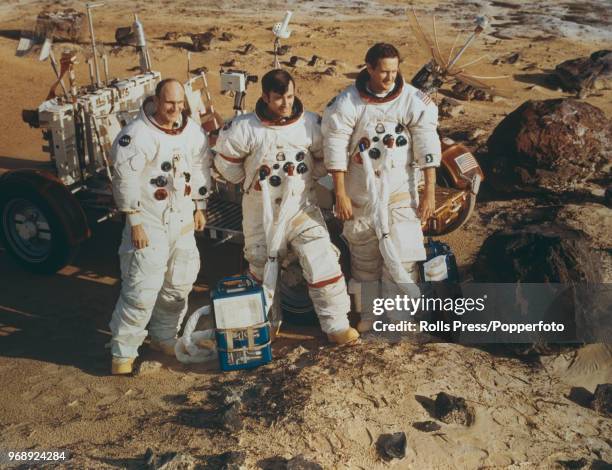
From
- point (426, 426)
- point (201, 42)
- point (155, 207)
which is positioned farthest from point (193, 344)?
point (201, 42)

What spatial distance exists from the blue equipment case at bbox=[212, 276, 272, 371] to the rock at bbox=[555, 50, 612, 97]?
353 inches

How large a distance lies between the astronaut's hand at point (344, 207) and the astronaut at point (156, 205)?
0.98 m

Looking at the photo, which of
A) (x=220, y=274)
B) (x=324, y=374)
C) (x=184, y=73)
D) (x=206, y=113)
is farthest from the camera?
(x=184, y=73)

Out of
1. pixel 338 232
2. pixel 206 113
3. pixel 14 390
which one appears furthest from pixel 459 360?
pixel 206 113

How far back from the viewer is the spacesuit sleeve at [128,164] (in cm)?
544

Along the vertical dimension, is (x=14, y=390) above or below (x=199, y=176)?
below

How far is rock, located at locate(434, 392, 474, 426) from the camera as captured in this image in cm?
521

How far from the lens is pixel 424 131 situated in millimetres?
5777

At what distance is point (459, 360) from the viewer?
19.2 feet

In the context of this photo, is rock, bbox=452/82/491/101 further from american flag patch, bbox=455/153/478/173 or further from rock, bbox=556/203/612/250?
american flag patch, bbox=455/153/478/173

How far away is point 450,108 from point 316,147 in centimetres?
635

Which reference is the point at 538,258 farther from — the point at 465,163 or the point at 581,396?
the point at 465,163

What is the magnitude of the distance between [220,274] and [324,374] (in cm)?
215

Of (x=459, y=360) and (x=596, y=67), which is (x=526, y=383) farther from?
(x=596, y=67)
